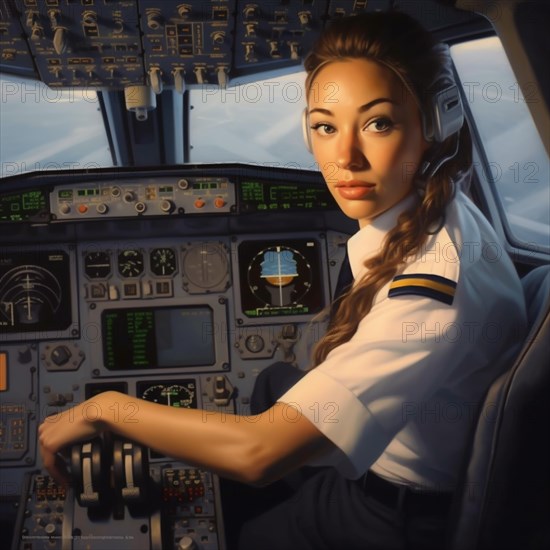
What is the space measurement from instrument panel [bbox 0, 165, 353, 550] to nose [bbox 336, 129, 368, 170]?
1.65 feet

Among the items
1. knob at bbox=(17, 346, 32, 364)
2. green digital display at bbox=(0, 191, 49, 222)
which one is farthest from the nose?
knob at bbox=(17, 346, 32, 364)

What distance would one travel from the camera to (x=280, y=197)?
8.04 feet

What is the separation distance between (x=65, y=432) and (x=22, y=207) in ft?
3.11

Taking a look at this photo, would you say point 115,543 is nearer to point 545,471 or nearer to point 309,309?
point 309,309

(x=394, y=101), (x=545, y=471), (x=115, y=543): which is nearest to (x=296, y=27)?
(x=394, y=101)

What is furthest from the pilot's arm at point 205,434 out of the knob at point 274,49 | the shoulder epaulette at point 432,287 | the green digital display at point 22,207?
the knob at point 274,49

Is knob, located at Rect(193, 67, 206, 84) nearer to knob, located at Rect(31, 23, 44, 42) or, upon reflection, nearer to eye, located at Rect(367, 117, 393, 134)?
knob, located at Rect(31, 23, 44, 42)

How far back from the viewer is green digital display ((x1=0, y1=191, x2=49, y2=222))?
8.00 feet

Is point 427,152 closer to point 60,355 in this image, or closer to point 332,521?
point 332,521

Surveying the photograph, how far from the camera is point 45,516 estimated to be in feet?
7.24

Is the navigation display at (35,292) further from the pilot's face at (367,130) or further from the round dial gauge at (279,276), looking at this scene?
the pilot's face at (367,130)

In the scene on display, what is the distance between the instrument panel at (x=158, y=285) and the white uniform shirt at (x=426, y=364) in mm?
687

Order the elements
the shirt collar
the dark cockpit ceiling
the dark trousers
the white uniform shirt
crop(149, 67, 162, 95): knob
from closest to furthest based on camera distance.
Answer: the white uniform shirt → the dark trousers → the shirt collar → the dark cockpit ceiling → crop(149, 67, 162, 95): knob

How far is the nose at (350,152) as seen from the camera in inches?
71.5
